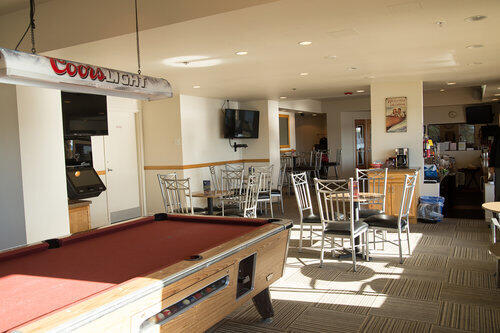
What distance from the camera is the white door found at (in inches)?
305

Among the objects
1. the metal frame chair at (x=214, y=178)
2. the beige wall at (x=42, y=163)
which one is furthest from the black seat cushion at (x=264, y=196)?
the beige wall at (x=42, y=163)

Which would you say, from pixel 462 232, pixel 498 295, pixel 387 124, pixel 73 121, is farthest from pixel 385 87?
pixel 73 121

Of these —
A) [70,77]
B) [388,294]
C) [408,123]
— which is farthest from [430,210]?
[70,77]

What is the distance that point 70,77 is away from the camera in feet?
8.56

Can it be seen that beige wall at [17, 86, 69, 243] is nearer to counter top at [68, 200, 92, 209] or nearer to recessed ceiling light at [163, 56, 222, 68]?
counter top at [68, 200, 92, 209]

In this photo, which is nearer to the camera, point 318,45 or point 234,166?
point 318,45

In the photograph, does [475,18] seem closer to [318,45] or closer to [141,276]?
[318,45]

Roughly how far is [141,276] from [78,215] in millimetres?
3922

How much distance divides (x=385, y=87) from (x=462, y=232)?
300cm

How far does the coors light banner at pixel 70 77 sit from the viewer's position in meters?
2.32

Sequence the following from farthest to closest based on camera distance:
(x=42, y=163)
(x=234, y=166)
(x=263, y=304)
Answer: (x=234, y=166), (x=42, y=163), (x=263, y=304)

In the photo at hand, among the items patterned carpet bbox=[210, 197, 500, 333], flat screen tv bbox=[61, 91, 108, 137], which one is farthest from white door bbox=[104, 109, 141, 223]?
patterned carpet bbox=[210, 197, 500, 333]

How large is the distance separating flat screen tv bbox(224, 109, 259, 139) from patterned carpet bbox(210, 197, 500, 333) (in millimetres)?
4601

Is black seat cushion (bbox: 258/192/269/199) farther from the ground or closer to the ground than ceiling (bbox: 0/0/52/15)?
closer to the ground
